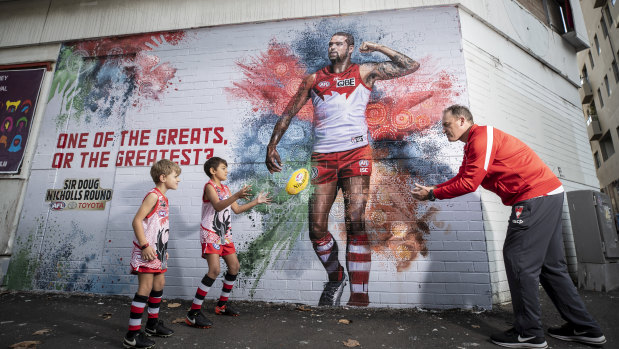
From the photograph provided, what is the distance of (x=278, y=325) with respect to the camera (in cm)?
349

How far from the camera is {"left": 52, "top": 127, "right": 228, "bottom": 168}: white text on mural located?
513cm

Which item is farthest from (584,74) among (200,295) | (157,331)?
(157,331)

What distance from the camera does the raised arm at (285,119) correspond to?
4.89 meters

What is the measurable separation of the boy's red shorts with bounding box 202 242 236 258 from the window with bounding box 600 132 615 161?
1929cm

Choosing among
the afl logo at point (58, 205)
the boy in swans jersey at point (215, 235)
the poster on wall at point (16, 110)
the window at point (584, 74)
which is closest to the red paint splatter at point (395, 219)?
the boy in swans jersey at point (215, 235)

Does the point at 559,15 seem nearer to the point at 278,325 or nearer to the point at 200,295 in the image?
the point at 278,325

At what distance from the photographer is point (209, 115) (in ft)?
17.2

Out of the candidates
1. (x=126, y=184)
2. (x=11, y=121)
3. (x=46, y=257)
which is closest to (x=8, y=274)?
(x=46, y=257)

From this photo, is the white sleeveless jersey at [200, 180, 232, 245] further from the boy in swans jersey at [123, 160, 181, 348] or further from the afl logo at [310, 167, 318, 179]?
the afl logo at [310, 167, 318, 179]

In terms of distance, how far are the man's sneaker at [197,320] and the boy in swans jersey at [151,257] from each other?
31 cm

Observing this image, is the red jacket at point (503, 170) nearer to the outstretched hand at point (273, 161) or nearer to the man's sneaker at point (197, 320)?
the outstretched hand at point (273, 161)

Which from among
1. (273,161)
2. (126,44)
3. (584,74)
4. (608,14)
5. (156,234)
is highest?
(608,14)

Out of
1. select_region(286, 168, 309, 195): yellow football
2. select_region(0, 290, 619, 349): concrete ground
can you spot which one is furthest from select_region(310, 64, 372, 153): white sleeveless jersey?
select_region(0, 290, 619, 349): concrete ground

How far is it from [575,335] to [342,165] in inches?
121
